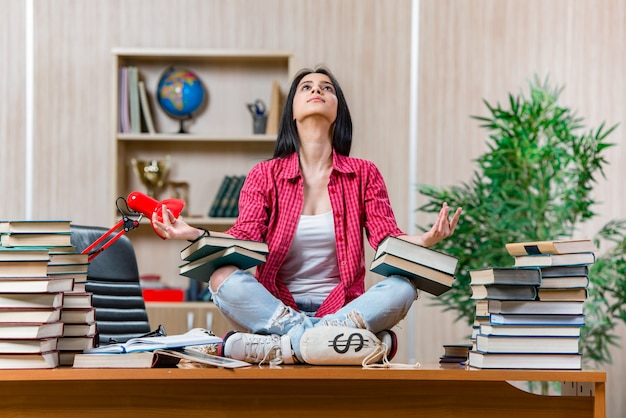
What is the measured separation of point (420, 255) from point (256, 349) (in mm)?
442

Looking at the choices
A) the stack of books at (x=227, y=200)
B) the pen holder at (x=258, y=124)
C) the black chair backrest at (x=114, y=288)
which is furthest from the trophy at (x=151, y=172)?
the black chair backrest at (x=114, y=288)

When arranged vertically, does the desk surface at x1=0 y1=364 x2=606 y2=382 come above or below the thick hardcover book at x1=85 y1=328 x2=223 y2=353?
below

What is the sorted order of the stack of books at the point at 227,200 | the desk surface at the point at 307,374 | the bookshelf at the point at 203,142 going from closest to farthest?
the desk surface at the point at 307,374, the stack of books at the point at 227,200, the bookshelf at the point at 203,142

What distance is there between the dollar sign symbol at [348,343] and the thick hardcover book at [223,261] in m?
0.30

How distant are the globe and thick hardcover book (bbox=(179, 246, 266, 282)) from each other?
8.57ft

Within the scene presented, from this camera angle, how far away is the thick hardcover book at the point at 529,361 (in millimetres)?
1918

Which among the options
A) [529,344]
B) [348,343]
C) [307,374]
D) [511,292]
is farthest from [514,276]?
[307,374]

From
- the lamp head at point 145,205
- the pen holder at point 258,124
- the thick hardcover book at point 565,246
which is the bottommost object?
the thick hardcover book at point 565,246

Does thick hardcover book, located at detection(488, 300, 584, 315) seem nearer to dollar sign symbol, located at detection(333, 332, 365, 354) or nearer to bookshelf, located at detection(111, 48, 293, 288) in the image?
dollar sign symbol, located at detection(333, 332, 365, 354)

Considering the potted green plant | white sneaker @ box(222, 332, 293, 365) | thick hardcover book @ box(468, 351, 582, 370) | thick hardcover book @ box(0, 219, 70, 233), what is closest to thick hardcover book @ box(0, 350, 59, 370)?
thick hardcover book @ box(0, 219, 70, 233)

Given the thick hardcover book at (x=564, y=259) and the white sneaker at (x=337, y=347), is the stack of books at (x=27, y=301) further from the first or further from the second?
the thick hardcover book at (x=564, y=259)

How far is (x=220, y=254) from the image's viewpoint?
6.85 ft

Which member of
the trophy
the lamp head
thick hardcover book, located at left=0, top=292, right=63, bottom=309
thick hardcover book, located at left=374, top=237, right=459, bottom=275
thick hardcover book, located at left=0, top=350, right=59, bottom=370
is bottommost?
thick hardcover book, located at left=0, top=350, right=59, bottom=370

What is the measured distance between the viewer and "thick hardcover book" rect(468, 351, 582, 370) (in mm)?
1918
